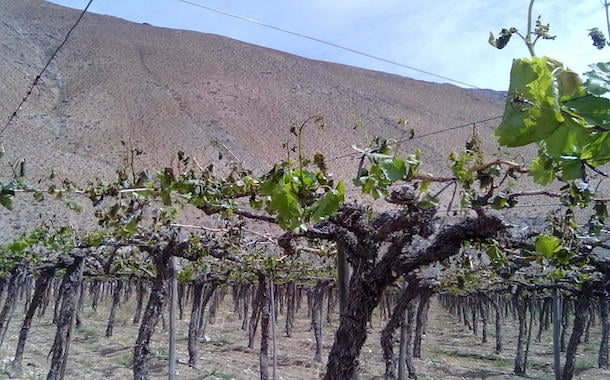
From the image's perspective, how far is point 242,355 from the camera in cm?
1731

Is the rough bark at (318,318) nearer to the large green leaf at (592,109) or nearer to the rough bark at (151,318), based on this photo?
the rough bark at (151,318)

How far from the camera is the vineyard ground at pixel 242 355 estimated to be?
13609 mm

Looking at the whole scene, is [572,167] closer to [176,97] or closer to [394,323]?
[394,323]

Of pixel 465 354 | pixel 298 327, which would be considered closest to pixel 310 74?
pixel 298 327

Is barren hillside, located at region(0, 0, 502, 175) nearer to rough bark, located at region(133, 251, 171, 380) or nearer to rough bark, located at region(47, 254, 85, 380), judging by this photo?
rough bark, located at region(47, 254, 85, 380)

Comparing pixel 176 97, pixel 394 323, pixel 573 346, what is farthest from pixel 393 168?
pixel 176 97

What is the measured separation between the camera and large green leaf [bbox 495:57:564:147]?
0.83 meters

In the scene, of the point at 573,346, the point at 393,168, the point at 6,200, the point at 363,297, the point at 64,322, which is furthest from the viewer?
the point at 573,346

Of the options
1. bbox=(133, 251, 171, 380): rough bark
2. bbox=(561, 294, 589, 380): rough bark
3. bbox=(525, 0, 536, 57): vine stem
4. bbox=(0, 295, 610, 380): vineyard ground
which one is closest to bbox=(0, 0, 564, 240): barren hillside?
bbox=(0, 295, 610, 380): vineyard ground

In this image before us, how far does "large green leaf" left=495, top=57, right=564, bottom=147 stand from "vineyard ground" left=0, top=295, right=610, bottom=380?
12.7 m

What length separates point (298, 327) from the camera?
1041 inches

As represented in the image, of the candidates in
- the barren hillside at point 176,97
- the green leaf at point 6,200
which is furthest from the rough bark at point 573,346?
the barren hillside at point 176,97

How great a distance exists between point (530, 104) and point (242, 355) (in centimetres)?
1745

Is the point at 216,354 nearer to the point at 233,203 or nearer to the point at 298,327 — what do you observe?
the point at 298,327
